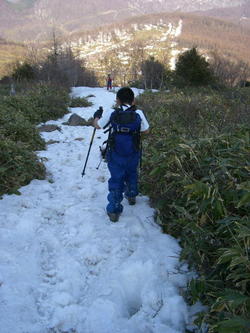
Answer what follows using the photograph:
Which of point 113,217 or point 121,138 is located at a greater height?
point 121,138

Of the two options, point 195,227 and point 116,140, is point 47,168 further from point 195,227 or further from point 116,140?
point 195,227

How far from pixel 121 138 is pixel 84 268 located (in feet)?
6.79

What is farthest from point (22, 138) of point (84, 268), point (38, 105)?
point (38, 105)

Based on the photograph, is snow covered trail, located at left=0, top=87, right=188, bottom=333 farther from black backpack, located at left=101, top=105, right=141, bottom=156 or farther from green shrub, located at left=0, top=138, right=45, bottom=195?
black backpack, located at left=101, top=105, right=141, bottom=156

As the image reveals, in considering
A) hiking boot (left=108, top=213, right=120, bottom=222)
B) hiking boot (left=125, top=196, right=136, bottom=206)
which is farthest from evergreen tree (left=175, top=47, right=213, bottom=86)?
hiking boot (left=108, top=213, right=120, bottom=222)

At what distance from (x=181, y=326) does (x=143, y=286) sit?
0.64 m

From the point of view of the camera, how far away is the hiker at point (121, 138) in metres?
4.39

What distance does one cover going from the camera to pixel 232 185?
128 inches

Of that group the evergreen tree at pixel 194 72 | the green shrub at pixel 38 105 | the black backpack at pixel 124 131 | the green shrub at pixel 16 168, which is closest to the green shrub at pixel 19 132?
the green shrub at pixel 16 168

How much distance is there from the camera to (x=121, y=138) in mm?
4430

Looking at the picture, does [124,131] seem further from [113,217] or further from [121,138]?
[113,217]

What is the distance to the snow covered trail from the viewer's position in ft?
9.23

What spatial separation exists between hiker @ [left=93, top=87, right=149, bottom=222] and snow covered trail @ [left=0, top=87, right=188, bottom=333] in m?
0.52

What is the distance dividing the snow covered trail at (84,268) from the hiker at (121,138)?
52cm
